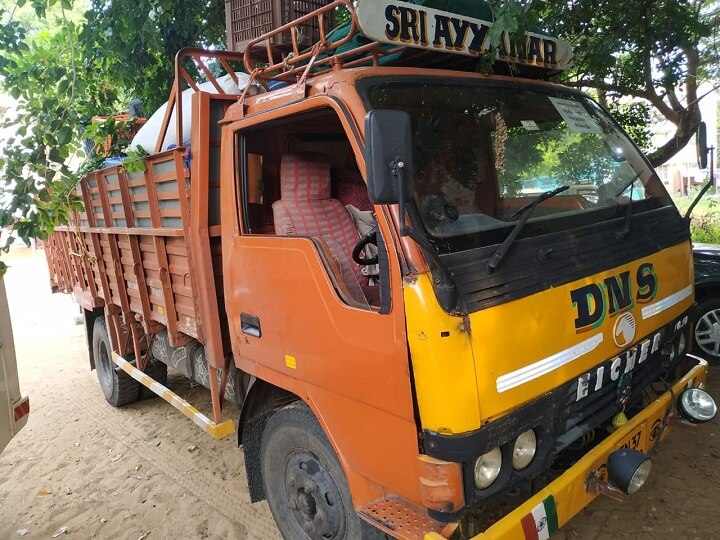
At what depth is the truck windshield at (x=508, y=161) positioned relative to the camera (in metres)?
2.04

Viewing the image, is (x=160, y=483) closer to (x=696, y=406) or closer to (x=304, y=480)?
(x=304, y=480)

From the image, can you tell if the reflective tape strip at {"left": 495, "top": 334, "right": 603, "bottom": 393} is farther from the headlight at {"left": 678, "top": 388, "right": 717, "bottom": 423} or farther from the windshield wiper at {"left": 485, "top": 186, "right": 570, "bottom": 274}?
the headlight at {"left": 678, "top": 388, "right": 717, "bottom": 423}

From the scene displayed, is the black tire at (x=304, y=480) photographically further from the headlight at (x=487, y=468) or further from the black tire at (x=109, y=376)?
the black tire at (x=109, y=376)

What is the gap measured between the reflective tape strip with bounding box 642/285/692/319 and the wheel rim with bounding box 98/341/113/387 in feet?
15.1

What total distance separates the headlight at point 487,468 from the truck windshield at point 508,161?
2.44 feet

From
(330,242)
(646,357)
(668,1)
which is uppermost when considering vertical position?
(668,1)

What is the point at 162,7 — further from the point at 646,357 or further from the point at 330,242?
the point at 646,357

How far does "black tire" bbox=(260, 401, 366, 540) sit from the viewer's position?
230cm

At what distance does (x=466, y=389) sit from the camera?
5.55ft

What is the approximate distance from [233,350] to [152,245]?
1032 mm

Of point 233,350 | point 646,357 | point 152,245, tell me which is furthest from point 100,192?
point 646,357

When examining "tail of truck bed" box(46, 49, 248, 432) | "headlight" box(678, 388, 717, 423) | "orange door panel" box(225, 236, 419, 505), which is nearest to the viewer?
"orange door panel" box(225, 236, 419, 505)

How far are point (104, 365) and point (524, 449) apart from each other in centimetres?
457

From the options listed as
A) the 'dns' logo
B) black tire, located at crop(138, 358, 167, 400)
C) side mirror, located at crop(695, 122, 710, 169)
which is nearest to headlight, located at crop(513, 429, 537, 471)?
the 'dns' logo
